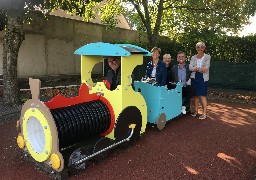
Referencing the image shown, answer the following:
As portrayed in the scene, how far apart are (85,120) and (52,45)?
11.3 m

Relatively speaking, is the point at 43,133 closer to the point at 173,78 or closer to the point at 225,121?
the point at 173,78

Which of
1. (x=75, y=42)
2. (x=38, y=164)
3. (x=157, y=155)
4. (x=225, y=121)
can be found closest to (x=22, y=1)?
(x=38, y=164)

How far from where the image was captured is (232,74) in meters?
12.1

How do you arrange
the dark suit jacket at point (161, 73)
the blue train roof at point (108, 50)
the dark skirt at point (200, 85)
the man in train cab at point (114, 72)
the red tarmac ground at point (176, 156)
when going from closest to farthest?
the red tarmac ground at point (176, 156)
the blue train roof at point (108, 50)
the man in train cab at point (114, 72)
the dark suit jacket at point (161, 73)
the dark skirt at point (200, 85)

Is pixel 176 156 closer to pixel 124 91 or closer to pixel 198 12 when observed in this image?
pixel 124 91

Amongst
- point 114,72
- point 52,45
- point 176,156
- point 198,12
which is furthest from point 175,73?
point 52,45

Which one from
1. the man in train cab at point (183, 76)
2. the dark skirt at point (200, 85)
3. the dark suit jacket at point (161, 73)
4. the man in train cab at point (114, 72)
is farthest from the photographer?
the man in train cab at point (183, 76)

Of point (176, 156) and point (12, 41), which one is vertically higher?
point (12, 41)

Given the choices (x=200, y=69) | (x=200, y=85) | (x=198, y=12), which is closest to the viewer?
(x=200, y=69)

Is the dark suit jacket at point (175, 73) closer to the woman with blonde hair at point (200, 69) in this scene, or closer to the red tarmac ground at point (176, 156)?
the woman with blonde hair at point (200, 69)

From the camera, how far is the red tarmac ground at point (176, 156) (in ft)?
12.3

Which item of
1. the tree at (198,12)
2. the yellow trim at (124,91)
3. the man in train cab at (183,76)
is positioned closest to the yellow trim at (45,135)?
the yellow trim at (124,91)

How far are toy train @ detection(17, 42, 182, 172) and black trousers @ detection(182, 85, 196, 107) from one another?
→ 237 cm

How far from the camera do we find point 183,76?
22.4 feet
